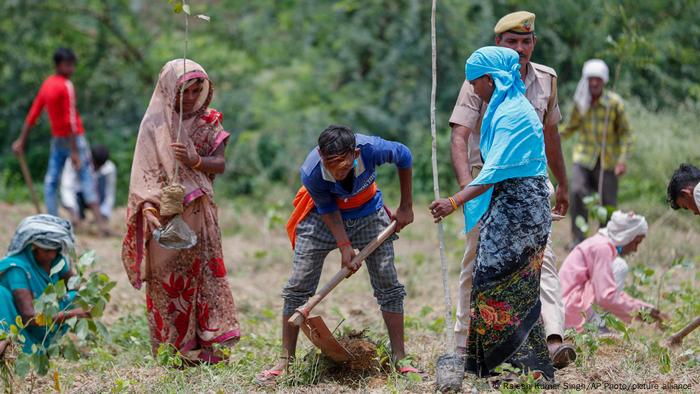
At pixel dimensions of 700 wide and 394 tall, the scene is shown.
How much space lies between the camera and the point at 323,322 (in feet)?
14.3

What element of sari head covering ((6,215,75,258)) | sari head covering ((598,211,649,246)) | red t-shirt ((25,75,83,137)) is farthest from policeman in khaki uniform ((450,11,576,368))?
red t-shirt ((25,75,83,137))

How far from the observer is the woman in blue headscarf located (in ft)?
13.8

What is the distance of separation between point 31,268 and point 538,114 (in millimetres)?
2887

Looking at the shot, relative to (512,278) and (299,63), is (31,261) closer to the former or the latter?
(512,278)

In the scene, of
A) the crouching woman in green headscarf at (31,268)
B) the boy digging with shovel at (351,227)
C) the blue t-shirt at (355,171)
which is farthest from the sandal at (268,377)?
the crouching woman in green headscarf at (31,268)

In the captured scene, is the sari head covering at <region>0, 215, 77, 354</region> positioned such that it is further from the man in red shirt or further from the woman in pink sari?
the man in red shirt

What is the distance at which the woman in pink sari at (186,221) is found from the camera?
195 inches

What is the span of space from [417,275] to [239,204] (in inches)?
156

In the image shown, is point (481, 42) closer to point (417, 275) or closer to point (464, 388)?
point (417, 275)

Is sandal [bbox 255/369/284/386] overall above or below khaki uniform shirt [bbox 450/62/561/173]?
below

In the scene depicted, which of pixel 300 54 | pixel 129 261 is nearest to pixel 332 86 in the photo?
pixel 300 54

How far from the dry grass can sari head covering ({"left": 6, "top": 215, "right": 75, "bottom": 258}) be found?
0.66m

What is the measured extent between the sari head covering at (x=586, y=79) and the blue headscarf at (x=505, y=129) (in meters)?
3.44

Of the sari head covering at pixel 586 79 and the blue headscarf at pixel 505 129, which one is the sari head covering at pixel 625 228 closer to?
the blue headscarf at pixel 505 129
